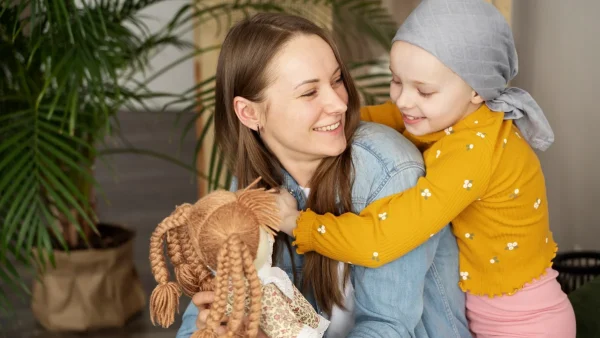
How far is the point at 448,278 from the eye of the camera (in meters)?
1.68

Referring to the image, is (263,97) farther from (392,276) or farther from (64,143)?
(64,143)

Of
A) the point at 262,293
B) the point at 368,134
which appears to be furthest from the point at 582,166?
the point at 262,293

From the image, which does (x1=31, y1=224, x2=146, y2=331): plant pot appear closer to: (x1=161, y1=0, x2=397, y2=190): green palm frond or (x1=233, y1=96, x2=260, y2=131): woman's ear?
(x1=161, y1=0, x2=397, y2=190): green palm frond

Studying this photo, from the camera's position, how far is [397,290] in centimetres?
154

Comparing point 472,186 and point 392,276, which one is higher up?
point 472,186

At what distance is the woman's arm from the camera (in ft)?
4.87

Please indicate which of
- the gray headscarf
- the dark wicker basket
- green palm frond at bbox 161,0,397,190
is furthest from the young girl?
green palm frond at bbox 161,0,397,190

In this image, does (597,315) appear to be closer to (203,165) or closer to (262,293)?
(262,293)

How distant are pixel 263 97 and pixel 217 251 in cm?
43

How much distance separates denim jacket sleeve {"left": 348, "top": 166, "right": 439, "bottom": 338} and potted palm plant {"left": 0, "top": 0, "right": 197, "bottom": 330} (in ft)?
3.31

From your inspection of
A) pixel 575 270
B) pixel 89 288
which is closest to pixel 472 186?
pixel 575 270

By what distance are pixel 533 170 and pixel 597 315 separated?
0.47 meters

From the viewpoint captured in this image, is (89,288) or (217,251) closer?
(217,251)

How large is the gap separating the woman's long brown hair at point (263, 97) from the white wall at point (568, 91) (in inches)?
46.3
